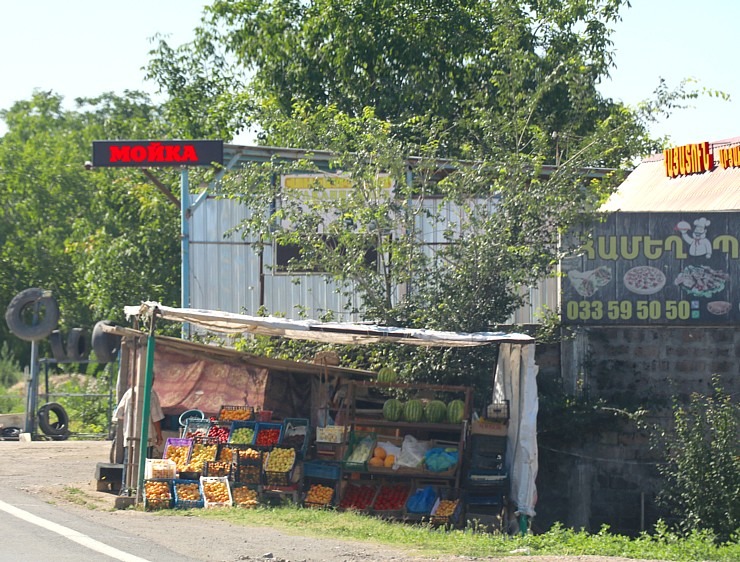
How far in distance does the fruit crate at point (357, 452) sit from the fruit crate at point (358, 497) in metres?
0.27

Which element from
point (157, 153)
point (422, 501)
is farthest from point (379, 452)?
point (157, 153)

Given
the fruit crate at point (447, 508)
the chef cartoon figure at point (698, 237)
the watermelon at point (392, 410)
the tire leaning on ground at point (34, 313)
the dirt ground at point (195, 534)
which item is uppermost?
the chef cartoon figure at point (698, 237)

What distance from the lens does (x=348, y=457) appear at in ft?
45.1

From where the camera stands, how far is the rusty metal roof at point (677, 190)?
62.0ft

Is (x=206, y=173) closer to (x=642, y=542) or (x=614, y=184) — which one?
(x=614, y=184)

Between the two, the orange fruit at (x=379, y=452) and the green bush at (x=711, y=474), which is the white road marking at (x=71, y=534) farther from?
the green bush at (x=711, y=474)

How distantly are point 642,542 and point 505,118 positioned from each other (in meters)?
7.07

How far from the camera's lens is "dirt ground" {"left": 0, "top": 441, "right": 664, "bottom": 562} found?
9477 millimetres

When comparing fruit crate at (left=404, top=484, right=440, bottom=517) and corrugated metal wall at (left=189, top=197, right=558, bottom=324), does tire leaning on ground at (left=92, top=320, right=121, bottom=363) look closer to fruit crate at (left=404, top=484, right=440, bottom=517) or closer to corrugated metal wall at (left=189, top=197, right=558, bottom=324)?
corrugated metal wall at (left=189, top=197, right=558, bottom=324)

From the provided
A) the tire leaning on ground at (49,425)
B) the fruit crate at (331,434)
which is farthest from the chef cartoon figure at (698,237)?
the tire leaning on ground at (49,425)

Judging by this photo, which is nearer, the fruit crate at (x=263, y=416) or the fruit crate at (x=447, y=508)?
the fruit crate at (x=447, y=508)

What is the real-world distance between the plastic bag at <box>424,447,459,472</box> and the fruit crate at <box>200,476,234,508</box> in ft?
8.17

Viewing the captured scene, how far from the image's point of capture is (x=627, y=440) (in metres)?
15.8

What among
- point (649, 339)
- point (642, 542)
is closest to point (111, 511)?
point (642, 542)
